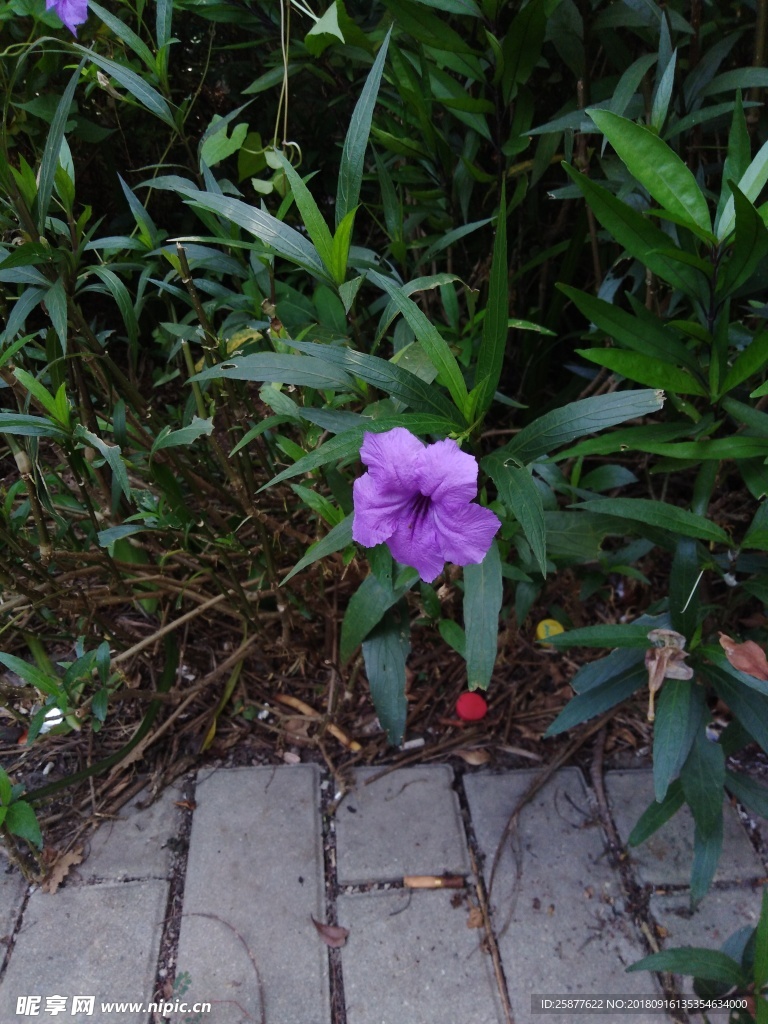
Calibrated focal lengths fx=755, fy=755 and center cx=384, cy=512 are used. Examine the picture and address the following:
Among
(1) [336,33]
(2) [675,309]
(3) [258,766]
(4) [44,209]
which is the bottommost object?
(3) [258,766]

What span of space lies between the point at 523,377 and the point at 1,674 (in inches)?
58.8

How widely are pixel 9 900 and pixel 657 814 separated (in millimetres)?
1235

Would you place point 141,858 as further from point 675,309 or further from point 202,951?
point 675,309

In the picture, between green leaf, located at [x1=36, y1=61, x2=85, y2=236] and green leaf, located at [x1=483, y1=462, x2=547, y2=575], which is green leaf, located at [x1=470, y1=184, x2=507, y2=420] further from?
green leaf, located at [x1=36, y1=61, x2=85, y2=236]

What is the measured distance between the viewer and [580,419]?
101 cm

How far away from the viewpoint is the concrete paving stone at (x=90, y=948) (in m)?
1.32

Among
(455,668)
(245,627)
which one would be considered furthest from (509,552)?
(245,627)

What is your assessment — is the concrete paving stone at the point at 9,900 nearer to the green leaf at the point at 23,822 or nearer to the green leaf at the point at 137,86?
the green leaf at the point at 23,822

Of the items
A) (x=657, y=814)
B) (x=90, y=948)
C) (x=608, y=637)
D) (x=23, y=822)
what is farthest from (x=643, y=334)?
(x=90, y=948)

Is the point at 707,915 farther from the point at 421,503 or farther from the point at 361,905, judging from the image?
the point at 421,503

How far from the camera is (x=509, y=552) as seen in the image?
61.1 inches

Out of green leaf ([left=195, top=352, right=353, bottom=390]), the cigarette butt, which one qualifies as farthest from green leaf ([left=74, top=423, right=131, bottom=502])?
the cigarette butt

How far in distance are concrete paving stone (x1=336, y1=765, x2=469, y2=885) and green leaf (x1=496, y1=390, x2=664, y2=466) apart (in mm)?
862

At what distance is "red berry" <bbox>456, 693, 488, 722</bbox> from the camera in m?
1.71
